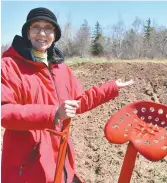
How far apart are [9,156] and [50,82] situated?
0.37 metres

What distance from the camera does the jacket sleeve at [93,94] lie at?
5.84 feet

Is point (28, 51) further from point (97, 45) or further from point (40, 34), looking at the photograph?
point (97, 45)

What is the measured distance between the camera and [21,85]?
158 centimetres

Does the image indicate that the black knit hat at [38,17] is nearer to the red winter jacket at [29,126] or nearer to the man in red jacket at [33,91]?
the man in red jacket at [33,91]

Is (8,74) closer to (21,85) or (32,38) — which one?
(21,85)

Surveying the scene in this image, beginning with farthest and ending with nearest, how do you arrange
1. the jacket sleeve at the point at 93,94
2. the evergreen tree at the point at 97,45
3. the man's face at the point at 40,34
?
the evergreen tree at the point at 97,45 < the jacket sleeve at the point at 93,94 < the man's face at the point at 40,34

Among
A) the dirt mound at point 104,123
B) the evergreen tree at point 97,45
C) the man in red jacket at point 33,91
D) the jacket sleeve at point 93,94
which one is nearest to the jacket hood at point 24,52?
the man in red jacket at point 33,91

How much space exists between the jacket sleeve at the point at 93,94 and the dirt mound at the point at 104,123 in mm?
2386

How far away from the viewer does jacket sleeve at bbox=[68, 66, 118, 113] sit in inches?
70.1

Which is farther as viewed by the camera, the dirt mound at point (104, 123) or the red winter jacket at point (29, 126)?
the dirt mound at point (104, 123)

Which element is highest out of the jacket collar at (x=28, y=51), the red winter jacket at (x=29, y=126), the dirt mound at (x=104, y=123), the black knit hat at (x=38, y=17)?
the black knit hat at (x=38, y=17)

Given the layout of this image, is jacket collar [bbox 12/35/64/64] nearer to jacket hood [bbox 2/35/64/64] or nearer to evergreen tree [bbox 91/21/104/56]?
jacket hood [bbox 2/35/64/64]

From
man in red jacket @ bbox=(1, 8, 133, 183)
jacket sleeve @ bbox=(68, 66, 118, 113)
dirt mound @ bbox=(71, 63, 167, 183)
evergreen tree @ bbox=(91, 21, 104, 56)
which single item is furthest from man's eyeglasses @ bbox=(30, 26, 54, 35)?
evergreen tree @ bbox=(91, 21, 104, 56)

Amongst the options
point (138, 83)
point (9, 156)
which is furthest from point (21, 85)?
point (138, 83)
